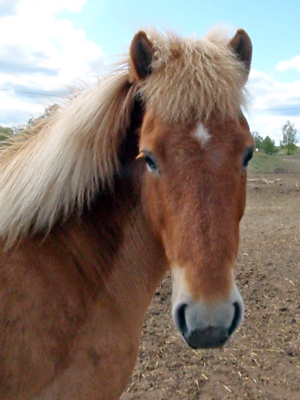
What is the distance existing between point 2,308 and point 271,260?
6313 mm

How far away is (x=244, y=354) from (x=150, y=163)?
3.19m

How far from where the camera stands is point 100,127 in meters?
2.11

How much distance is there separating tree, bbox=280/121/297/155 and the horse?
6844 centimetres

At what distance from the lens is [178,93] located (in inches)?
76.0

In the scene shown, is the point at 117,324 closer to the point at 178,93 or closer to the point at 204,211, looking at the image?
the point at 204,211

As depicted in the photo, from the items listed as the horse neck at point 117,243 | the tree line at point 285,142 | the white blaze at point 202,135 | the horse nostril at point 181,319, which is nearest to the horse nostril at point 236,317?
the horse nostril at point 181,319

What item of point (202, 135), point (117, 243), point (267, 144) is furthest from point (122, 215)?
point (267, 144)

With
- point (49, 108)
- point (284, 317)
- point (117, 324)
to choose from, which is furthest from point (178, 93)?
point (284, 317)


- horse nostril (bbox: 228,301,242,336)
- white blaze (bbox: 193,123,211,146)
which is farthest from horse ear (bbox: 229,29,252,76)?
horse nostril (bbox: 228,301,242,336)

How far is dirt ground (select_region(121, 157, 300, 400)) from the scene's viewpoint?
3.55 meters

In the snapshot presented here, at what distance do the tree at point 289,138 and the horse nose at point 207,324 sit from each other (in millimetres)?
68927

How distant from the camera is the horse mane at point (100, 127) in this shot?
6.48ft

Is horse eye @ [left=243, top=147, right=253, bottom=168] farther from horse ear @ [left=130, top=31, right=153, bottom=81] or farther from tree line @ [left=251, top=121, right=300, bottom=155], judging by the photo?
tree line @ [left=251, top=121, right=300, bottom=155]

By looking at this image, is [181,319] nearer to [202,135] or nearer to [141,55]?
[202,135]
